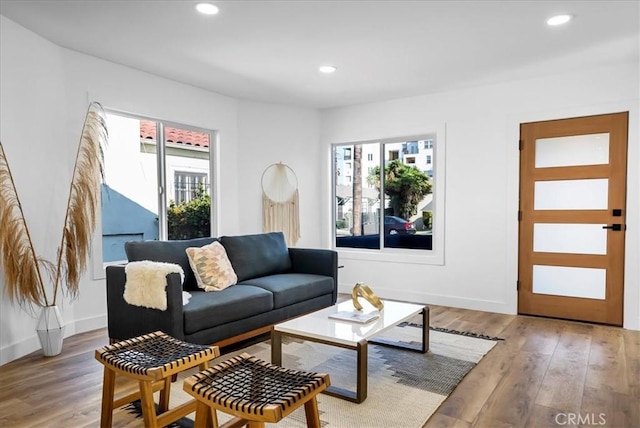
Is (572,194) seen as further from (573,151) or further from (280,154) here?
(280,154)

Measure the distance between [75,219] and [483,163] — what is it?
12.8ft

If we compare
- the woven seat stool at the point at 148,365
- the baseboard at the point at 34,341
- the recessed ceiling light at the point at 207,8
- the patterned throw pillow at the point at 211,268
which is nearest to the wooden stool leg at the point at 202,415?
the woven seat stool at the point at 148,365

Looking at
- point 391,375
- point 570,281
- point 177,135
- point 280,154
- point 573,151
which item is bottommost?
point 391,375

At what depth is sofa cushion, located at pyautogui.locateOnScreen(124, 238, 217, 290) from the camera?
3076 mm

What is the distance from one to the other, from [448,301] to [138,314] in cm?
330

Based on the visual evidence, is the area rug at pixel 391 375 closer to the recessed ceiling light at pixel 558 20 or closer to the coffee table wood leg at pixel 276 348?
the coffee table wood leg at pixel 276 348

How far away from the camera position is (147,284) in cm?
267

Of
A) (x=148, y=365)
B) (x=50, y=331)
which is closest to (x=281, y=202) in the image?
(x=50, y=331)

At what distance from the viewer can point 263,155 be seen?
5.20 metres

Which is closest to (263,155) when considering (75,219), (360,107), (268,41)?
(360,107)

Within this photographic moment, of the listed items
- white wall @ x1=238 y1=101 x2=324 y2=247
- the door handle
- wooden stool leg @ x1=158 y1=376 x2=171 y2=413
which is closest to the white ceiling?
white wall @ x1=238 y1=101 x2=324 y2=247

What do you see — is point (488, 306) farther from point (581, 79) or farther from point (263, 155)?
point (263, 155)

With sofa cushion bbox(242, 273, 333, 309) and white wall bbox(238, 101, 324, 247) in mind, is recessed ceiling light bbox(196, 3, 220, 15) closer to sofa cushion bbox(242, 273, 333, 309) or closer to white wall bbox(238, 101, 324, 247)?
sofa cushion bbox(242, 273, 333, 309)

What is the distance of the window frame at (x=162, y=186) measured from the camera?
145 inches
